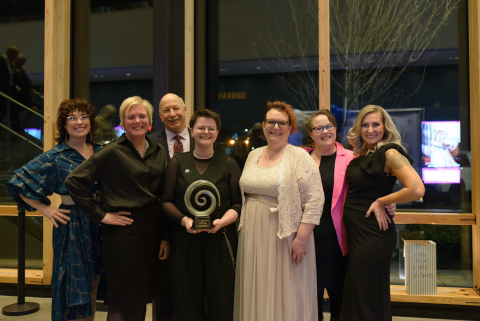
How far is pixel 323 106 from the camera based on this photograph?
372cm

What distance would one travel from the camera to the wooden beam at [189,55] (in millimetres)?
3984

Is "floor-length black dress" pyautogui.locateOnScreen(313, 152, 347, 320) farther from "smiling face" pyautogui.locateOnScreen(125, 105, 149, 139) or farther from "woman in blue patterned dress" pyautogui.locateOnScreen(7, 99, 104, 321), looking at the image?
"woman in blue patterned dress" pyautogui.locateOnScreen(7, 99, 104, 321)

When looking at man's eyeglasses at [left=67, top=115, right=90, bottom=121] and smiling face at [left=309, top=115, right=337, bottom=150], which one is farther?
smiling face at [left=309, top=115, right=337, bottom=150]

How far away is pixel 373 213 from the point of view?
7.78ft

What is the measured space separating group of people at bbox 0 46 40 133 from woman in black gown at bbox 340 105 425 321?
4.10 meters

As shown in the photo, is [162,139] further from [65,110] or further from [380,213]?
[380,213]

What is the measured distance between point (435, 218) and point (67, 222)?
3310 millimetres

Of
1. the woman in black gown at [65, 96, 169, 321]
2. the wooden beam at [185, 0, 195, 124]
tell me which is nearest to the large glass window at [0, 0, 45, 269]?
the wooden beam at [185, 0, 195, 124]

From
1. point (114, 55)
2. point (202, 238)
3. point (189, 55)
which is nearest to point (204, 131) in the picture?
point (202, 238)

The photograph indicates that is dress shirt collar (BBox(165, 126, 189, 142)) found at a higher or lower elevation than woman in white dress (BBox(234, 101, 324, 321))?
higher

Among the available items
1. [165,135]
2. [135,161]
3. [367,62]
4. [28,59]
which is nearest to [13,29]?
[28,59]

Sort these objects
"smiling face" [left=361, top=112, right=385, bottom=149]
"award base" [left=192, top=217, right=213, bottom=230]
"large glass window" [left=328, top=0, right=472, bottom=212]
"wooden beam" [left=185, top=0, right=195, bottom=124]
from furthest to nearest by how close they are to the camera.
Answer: "wooden beam" [left=185, top=0, right=195, bottom=124] → "large glass window" [left=328, top=0, right=472, bottom=212] → "smiling face" [left=361, top=112, right=385, bottom=149] → "award base" [left=192, top=217, right=213, bottom=230]

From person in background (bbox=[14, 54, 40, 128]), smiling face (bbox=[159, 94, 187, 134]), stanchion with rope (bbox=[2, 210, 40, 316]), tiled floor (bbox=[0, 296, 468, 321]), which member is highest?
person in background (bbox=[14, 54, 40, 128])

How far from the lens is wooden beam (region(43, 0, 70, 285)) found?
13.1 ft
